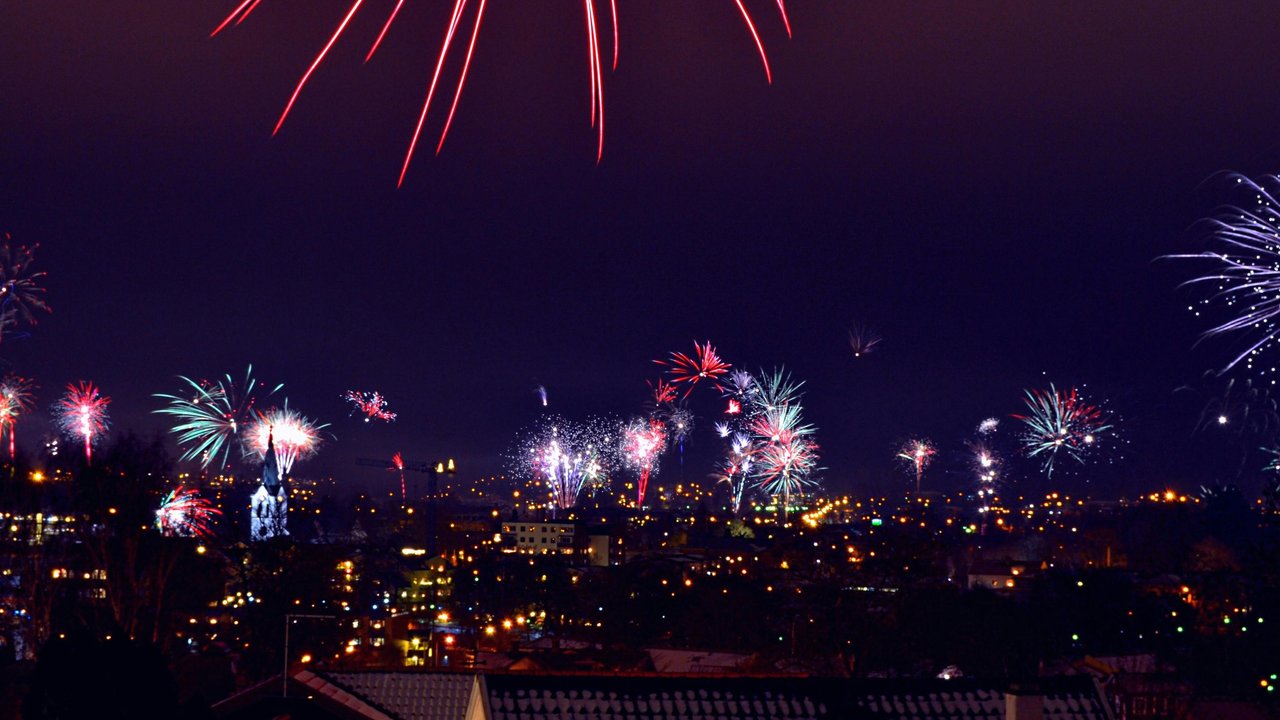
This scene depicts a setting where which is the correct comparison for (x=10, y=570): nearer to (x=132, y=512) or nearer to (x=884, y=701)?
(x=132, y=512)

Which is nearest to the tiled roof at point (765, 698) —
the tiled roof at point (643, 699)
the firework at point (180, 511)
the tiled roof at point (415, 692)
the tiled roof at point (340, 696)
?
the tiled roof at point (643, 699)

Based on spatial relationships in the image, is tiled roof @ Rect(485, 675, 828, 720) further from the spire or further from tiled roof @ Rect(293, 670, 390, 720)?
the spire

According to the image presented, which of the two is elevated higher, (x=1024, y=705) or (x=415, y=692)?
(x=415, y=692)

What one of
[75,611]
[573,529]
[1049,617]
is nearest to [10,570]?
[75,611]

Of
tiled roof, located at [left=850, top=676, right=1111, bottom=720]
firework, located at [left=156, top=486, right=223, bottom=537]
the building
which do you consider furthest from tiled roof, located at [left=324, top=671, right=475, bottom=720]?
the building

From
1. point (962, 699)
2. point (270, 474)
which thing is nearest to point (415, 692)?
point (962, 699)

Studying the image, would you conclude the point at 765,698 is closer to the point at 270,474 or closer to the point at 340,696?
the point at 340,696
